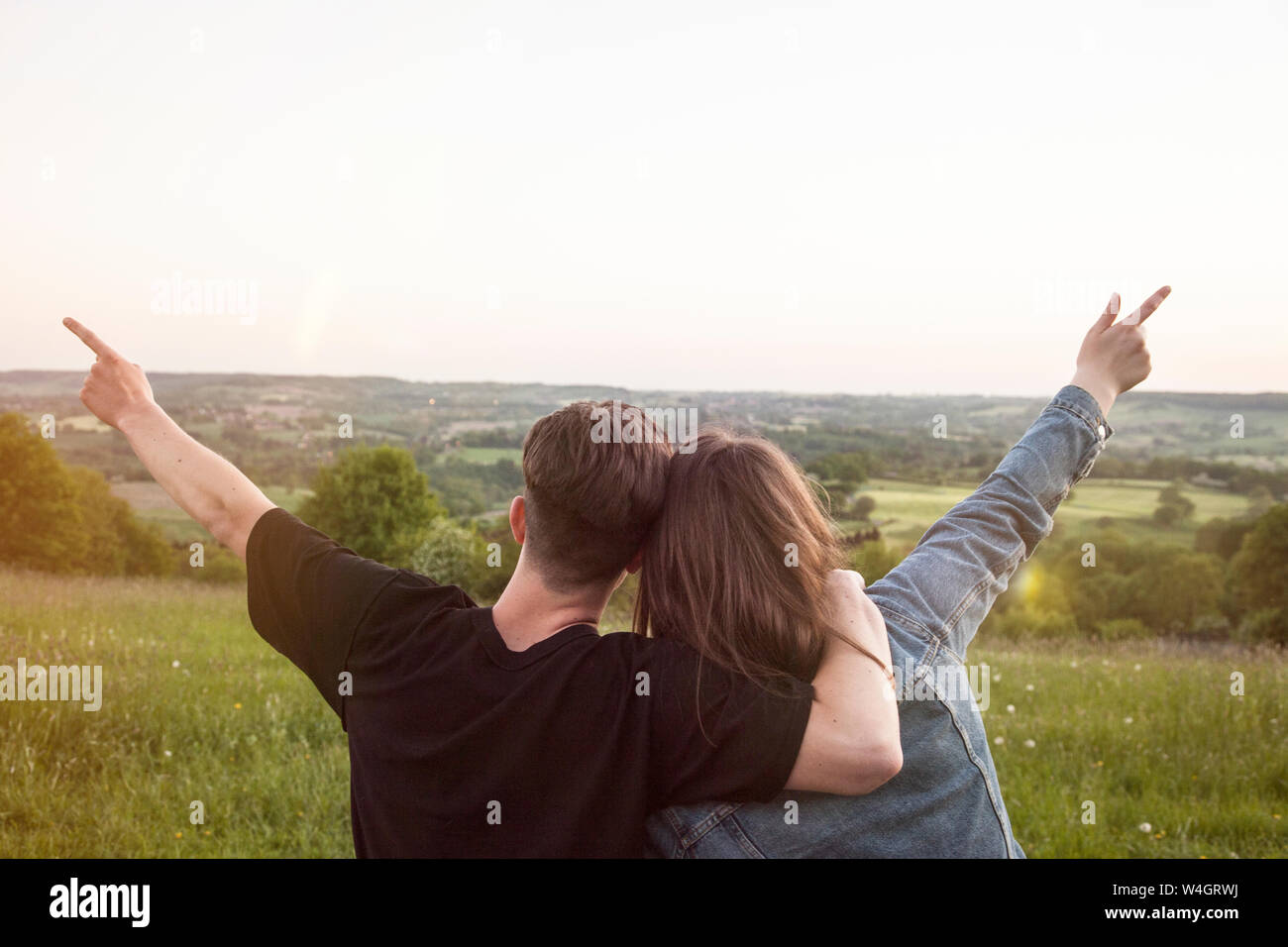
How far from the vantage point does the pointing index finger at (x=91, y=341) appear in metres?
2.29

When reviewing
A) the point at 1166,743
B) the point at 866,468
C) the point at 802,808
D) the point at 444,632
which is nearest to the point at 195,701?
the point at 444,632

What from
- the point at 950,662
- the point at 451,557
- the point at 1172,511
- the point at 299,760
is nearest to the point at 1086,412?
the point at 950,662

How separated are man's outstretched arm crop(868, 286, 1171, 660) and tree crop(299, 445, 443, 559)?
29.4 m

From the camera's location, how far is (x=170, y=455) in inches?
90.4

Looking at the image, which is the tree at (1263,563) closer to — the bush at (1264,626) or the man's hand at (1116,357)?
the bush at (1264,626)

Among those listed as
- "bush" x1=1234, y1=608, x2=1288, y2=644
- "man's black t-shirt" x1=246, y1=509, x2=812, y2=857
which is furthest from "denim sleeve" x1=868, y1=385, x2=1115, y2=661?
"bush" x1=1234, y1=608, x2=1288, y2=644

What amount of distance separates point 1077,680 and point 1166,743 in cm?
152

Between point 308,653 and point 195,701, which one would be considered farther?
point 195,701

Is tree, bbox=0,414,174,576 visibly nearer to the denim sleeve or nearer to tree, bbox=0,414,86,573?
tree, bbox=0,414,86,573

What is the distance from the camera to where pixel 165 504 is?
2805 centimetres

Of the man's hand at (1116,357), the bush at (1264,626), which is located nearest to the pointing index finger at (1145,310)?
the man's hand at (1116,357)
